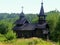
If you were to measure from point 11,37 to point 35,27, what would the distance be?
1431cm

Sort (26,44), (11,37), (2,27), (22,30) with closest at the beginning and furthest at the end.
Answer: (26,44), (11,37), (22,30), (2,27)

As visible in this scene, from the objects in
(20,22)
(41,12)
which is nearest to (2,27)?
(20,22)

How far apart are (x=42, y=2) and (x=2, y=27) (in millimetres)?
16695

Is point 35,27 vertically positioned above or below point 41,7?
below

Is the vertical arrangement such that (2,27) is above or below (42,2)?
below

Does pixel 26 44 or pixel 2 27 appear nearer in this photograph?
pixel 26 44

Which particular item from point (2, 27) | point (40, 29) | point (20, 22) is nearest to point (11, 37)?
point (40, 29)

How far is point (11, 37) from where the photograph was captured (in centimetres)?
4256

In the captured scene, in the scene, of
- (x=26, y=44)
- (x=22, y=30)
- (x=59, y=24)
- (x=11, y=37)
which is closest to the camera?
(x=26, y=44)

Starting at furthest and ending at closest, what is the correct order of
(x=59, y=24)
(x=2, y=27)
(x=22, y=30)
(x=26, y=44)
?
(x=2, y=27), (x=22, y=30), (x=59, y=24), (x=26, y=44)

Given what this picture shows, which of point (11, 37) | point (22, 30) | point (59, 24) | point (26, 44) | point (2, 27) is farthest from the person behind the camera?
point (2, 27)

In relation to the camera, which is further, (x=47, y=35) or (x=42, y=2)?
(x=42, y=2)

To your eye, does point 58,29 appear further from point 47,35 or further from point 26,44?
point 26,44

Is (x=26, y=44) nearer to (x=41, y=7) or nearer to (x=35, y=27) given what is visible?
(x=35, y=27)
